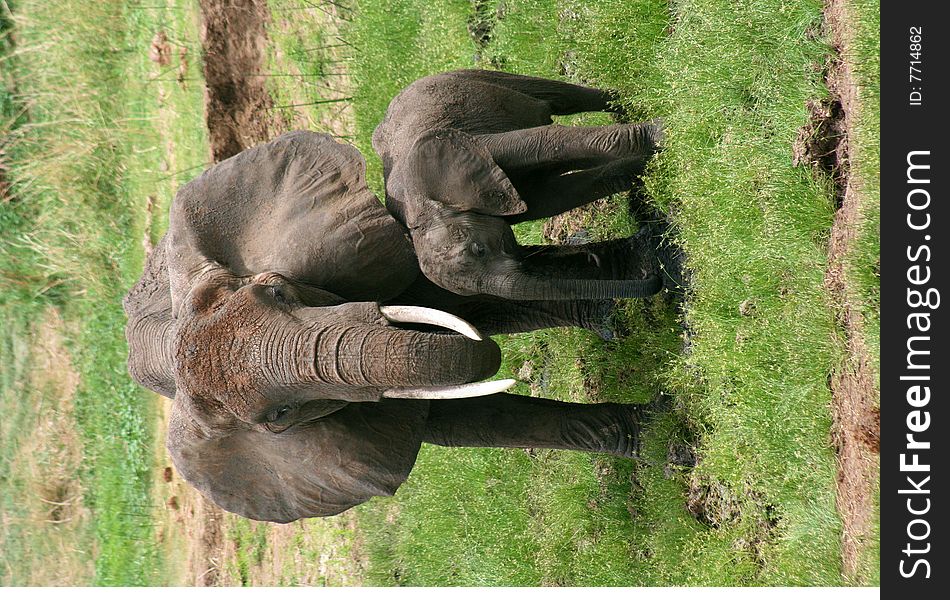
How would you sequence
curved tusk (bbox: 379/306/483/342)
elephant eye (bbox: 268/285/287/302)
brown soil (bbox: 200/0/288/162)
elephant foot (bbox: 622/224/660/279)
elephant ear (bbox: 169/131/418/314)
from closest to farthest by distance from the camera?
curved tusk (bbox: 379/306/483/342), elephant eye (bbox: 268/285/287/302), elephant ear (bbox: 169/131/418/314), elephant foot (bbox: 622/224/660/279), brown soil (bbox: 200/0/288/162)

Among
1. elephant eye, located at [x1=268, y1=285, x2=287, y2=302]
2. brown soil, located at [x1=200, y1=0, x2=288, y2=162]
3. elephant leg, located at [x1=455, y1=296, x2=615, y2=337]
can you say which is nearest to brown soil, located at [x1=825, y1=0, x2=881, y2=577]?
elephant leg, located at [x1=455, y1=296, x2=615, y2=337]

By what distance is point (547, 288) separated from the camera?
346 cm

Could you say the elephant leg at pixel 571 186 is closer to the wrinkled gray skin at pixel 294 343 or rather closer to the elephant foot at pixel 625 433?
the wrinkled gray skin at pixel 294 343

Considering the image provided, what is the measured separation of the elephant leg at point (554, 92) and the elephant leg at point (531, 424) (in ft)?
3.51

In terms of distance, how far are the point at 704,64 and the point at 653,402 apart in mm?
1253

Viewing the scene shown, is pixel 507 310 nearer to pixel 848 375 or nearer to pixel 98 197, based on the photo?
pixel 848 375

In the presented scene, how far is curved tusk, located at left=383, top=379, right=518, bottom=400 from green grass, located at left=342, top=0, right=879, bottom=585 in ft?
3.31

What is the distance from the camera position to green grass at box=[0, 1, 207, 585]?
7977mm

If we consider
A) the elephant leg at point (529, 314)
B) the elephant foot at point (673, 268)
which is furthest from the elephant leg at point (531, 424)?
the elephant foot at point (673, 268)

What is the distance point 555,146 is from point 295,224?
855mm

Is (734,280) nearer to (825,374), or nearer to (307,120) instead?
(825,374)

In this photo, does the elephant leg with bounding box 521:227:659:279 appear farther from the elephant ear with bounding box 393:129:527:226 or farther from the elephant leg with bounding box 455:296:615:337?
the elephant ear with bounding box 393:129:527:226

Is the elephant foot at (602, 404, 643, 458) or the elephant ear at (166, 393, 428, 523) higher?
the elephant ear at (166, 393, 428, 523)
